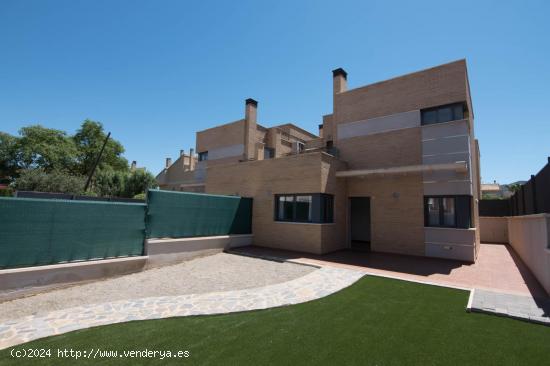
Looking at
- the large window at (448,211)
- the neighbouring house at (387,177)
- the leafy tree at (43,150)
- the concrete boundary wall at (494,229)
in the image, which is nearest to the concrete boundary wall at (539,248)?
the neighbouring house at (387,177)

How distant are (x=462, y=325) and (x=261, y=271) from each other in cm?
573

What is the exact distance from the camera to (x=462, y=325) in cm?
480

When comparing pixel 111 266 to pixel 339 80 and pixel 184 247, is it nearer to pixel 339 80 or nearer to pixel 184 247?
pixel 184 247

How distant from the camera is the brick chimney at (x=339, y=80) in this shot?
601 inches

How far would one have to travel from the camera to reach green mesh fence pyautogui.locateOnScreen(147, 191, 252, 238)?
9.85m

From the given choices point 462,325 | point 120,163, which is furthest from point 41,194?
point 120,163

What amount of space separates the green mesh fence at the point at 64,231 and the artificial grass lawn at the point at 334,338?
3575mm

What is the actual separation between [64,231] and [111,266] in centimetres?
165

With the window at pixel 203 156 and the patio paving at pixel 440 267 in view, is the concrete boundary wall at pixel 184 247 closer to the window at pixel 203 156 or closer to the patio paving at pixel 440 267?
the patio paving at pixel 440 267

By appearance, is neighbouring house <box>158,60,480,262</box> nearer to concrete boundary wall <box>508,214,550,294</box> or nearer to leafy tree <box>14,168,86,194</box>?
concrete boundary wall <box>508,214,550,294</box>

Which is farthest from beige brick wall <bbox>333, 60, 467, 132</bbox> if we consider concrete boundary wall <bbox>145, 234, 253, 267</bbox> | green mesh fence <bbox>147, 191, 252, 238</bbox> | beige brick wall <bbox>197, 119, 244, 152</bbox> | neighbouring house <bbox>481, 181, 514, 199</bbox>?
neighbouring house <bbox>481, 181, 514, 199</bbox>

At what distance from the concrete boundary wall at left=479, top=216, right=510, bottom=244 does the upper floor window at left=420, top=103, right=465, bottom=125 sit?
11132mm

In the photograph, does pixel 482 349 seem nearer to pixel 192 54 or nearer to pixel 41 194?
pixel 192 54

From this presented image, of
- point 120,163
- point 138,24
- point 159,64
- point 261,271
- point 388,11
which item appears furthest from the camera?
point 120,163
